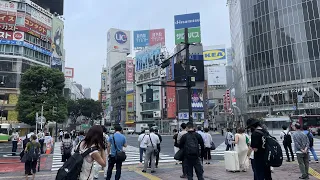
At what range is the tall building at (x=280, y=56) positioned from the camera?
4544 centimetres

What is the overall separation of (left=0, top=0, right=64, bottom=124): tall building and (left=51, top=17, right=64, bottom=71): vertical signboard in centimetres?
261

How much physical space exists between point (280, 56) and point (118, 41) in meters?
67.2

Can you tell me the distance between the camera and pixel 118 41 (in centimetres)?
10294

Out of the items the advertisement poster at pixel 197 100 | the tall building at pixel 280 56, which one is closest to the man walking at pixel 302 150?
the tall building at pixel 280 56

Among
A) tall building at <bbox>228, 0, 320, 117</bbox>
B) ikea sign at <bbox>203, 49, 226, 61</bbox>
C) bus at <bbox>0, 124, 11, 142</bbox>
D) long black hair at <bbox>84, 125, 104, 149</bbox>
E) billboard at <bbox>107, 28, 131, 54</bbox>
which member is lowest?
bus at <bbox>0, 124, 11, 142</bbox>

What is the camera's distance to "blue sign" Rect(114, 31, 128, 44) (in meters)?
A: 102

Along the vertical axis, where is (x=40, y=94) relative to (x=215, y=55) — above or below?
below

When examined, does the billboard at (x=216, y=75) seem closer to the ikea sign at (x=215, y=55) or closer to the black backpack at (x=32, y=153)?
the ikea sign at (x=215, y=55)

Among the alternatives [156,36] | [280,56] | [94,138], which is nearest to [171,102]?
[280,56]

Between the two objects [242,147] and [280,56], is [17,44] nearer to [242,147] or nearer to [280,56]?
[242,147]

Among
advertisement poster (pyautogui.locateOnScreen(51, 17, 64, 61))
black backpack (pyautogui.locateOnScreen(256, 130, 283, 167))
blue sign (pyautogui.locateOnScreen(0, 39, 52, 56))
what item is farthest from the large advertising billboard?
black backpack (pyautogui.locateOnScreen(256, 130, 283, 167))

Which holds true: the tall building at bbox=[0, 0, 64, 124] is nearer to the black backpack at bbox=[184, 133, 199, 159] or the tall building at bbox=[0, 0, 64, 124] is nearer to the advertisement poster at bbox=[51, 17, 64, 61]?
the advertisement poster at bbox=[51, 17, 64, 61]

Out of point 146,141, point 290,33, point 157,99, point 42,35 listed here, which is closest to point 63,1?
point 42,35

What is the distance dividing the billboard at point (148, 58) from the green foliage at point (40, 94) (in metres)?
31.7
